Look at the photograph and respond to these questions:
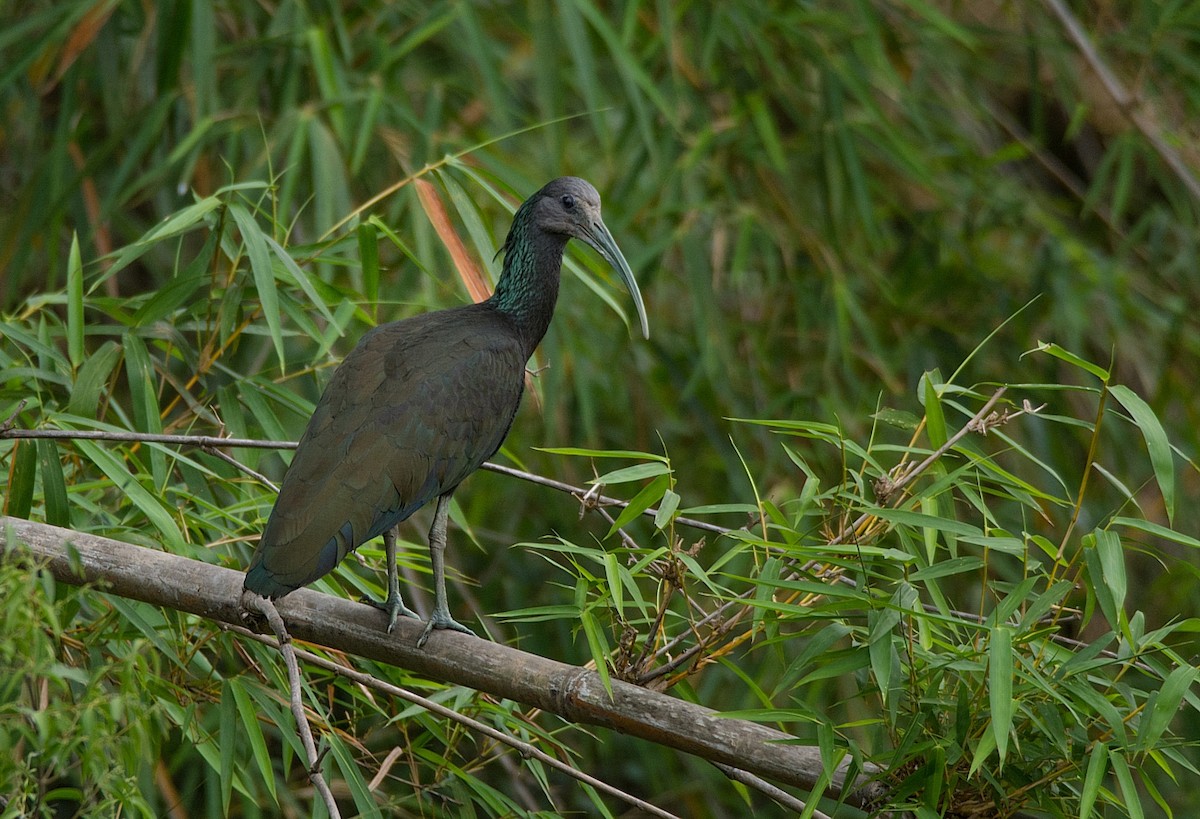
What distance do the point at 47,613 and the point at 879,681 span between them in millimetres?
1073

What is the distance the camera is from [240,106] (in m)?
4.06

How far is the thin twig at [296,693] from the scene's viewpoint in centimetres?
176

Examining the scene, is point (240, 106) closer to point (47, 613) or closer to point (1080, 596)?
point (47, 613)

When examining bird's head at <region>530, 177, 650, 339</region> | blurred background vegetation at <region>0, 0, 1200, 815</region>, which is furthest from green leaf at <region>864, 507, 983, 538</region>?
blurred background vegetation at <region>0, 0, 1200, 815</region>

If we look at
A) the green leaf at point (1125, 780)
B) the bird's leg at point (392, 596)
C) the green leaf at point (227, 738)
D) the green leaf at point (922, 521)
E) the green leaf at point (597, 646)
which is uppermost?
the green leaf at point (922, 521)

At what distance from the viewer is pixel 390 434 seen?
8.35ft

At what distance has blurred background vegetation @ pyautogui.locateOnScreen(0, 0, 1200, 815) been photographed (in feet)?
12.4

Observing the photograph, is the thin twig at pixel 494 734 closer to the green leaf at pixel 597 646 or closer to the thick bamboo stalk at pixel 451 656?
the thick bamboo stalk at pixel 451 656

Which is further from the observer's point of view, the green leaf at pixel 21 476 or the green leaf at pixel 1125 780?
the green leaf at pixel 21 476

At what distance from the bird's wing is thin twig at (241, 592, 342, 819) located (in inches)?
1.5

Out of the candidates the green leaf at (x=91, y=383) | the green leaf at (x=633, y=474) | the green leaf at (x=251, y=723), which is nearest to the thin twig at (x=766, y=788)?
the green leaf at (x=633, y=474)

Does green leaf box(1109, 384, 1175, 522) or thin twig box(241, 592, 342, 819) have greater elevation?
green leaf box(1109, 384, 1175, 522)

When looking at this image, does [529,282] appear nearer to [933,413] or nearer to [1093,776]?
[933,413]

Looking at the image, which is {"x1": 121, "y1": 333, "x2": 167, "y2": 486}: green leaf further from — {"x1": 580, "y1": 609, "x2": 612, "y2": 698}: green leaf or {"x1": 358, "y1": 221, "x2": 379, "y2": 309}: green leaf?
{"x1": 580, "y1": 609, "x2": 612, "y2": 698}: green leaf
